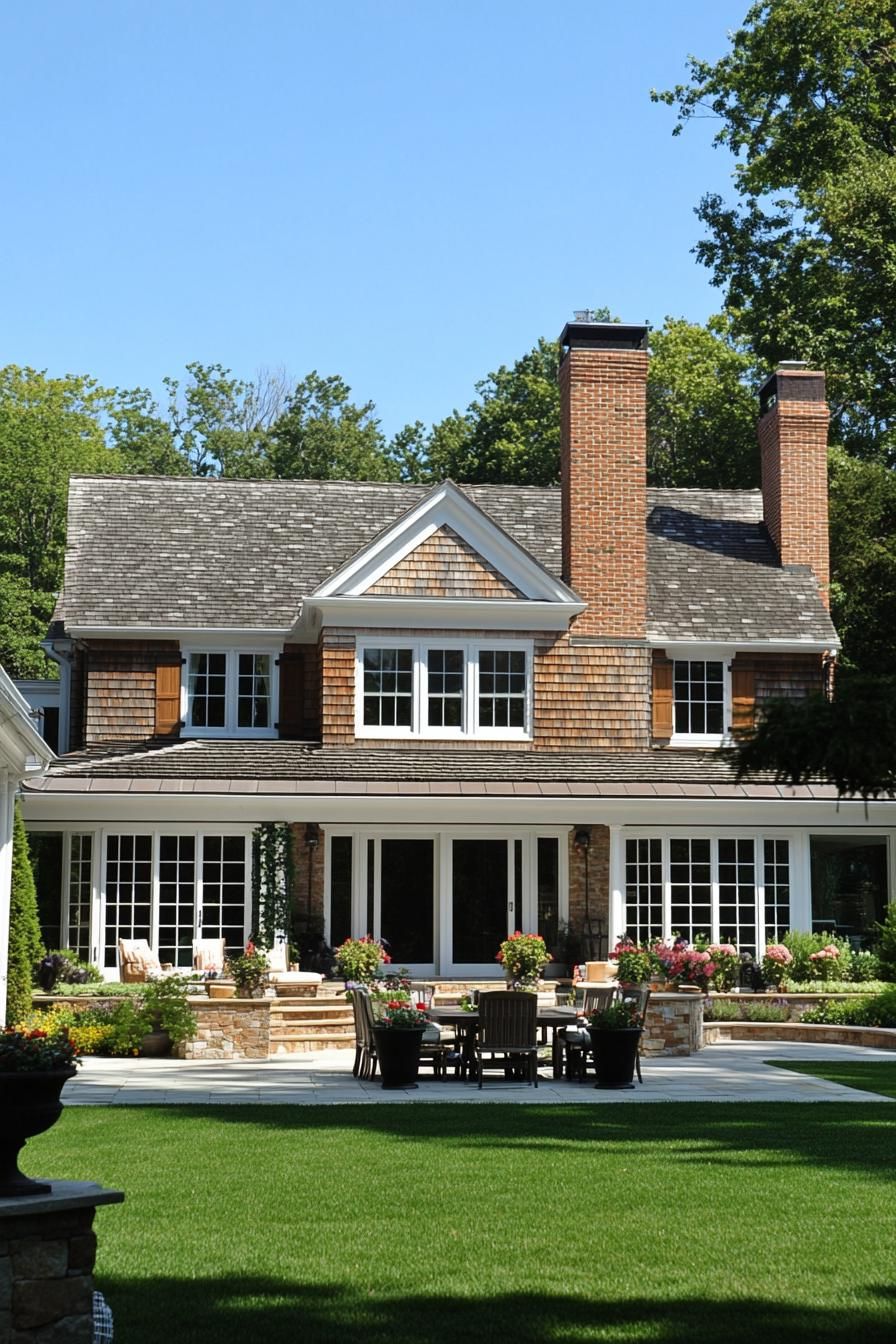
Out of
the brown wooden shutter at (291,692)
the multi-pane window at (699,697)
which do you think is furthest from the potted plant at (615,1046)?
the brown wooden shutter at (291,692)

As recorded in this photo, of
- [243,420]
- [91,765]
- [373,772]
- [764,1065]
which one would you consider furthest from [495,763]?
[243,420]

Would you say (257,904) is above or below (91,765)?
below

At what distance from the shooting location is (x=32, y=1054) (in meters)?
6.62

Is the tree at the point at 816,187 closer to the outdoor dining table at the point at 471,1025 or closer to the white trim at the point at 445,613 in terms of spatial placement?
the white trim at the point at 445,613

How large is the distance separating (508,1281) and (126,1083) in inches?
383

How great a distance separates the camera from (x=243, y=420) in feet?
201

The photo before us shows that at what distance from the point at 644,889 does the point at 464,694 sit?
412 centimetres

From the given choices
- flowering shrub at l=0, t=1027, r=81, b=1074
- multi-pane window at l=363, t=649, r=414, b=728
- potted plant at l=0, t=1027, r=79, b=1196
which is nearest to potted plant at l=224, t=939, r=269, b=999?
multi-pane window at l=363, t=649, r=414, b=728

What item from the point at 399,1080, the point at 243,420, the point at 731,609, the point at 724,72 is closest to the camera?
the point at 399,1080

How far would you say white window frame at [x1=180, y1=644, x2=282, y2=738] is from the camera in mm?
27750

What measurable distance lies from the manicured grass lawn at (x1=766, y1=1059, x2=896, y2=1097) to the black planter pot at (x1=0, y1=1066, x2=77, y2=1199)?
11.3m

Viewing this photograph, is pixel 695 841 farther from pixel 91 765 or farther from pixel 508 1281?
pixel 508 1281

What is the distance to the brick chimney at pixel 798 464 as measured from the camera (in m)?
29.8

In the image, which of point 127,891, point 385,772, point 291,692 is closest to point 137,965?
point 127,891
